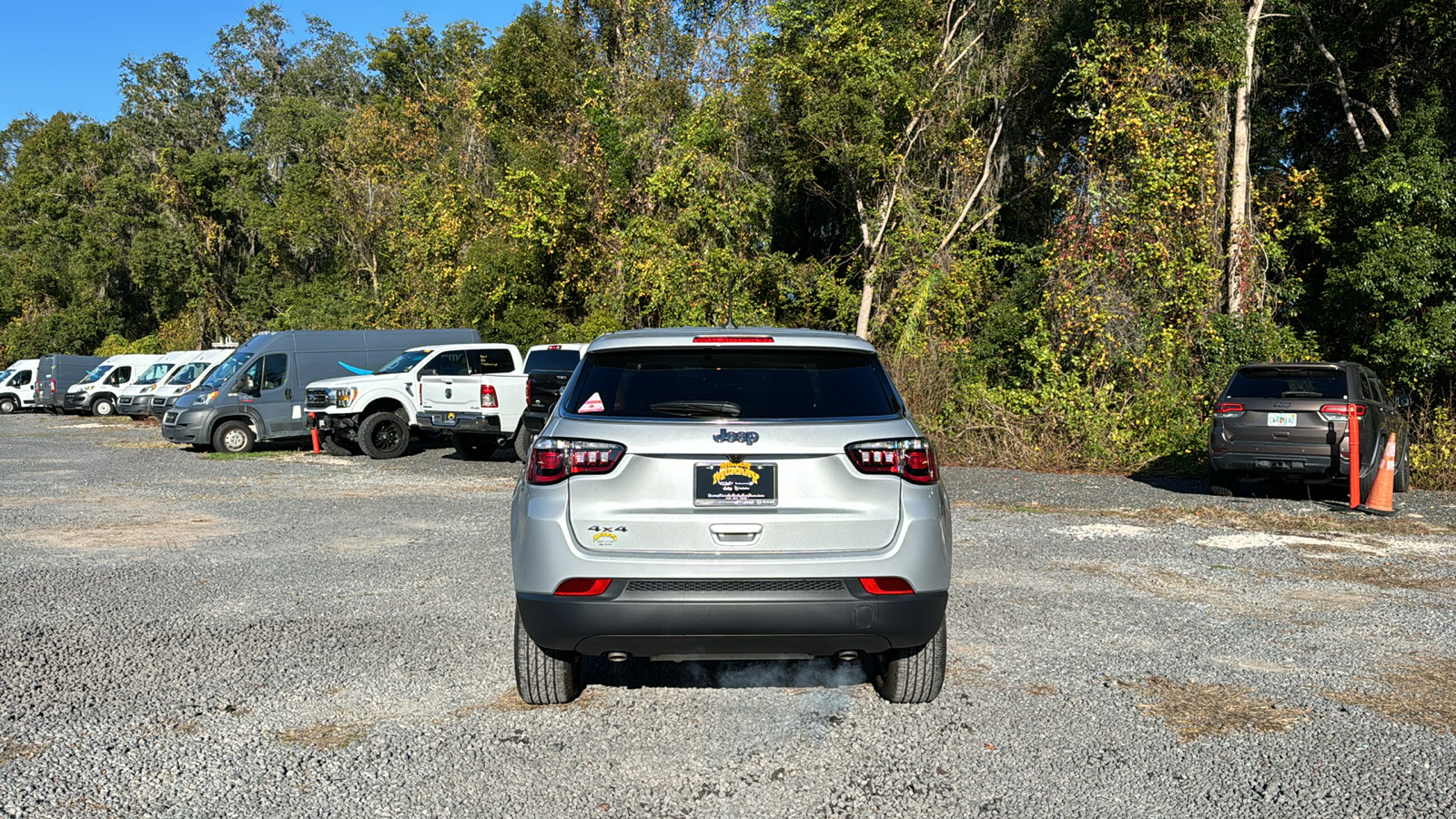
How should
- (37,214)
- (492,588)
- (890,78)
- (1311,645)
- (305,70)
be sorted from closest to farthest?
1. (1311,645)
2. (492,588)
3. (890,78)
4. (37,214)
5. (305,70)

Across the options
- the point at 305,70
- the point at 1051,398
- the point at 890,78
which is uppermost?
the point at 305,70

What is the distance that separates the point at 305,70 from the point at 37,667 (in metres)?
71.4

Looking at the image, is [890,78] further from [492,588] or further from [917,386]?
[492,588]

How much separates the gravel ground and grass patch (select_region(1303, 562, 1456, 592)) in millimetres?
41

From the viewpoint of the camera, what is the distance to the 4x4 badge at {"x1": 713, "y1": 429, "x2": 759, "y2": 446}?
473 cm

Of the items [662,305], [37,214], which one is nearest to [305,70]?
[37,214]

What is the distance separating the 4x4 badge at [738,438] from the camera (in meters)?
4.73

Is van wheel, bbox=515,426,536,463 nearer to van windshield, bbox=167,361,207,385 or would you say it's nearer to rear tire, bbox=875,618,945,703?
rear tire, bbox=875,618,945,703

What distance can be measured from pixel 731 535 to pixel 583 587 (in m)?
0.61

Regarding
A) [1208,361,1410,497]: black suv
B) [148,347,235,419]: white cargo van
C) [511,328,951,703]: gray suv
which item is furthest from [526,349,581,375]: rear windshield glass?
[511,328,951,703]: gray suv

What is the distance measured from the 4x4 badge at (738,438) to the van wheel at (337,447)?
1735 cm

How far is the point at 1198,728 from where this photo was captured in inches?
202

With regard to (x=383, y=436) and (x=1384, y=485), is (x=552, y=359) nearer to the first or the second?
(x=383, y=436)

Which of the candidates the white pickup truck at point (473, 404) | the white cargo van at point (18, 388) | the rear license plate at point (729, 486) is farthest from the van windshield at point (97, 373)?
the rear license plate at point (729, 486)
